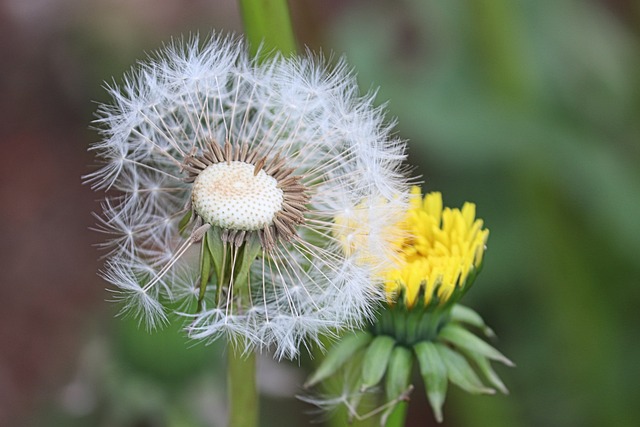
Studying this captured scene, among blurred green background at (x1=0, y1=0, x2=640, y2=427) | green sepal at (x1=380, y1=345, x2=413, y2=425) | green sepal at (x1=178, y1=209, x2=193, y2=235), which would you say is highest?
blurred green background at (x1=0, y1=0, x2=640, y2=427)

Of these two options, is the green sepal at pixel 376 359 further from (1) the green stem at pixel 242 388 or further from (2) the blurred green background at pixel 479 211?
(2) the blurred green background at pixel 479 211

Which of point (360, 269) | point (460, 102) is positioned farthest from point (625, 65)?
point (360, 269)

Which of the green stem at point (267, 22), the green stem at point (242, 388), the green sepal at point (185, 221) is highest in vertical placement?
the green stem at point (267, 22)

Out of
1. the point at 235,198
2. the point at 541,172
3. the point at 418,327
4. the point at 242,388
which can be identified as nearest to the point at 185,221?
the point at 235,198

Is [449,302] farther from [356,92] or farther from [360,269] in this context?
[356,92]

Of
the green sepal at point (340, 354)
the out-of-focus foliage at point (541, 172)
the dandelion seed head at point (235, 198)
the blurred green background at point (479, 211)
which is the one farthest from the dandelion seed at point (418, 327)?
the out-of-focus foliage at point (541, 172)

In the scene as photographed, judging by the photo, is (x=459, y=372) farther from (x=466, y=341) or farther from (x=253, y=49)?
(x=253, y=49)

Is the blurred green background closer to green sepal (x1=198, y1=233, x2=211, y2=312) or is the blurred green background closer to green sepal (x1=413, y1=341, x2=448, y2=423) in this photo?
green sepal (x1=413, y1=341, x2=448, y2=423)

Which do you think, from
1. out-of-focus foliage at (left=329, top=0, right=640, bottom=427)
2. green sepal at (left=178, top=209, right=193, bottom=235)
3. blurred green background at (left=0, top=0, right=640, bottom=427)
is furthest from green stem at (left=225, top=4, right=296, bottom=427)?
out-of-focus foliage at (left=329, top=0, right=640, bottom=427)
